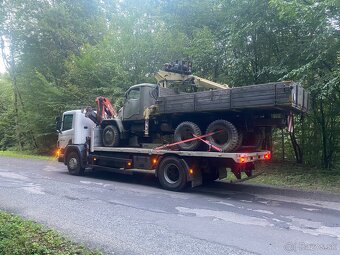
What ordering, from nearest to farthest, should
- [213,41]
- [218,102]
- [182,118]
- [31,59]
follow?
[218,102]
[182,118]
[213,41]
[31,59]

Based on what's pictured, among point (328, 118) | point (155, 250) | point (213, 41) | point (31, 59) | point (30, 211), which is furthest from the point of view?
point (31, 59)

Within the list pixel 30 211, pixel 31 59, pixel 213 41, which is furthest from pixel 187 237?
pixel 31 59

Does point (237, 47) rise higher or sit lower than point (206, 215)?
higher

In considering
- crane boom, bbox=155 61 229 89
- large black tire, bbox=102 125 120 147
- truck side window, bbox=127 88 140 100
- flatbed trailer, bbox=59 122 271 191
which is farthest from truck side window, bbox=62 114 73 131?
crane boom, bbox=155 61 229 89

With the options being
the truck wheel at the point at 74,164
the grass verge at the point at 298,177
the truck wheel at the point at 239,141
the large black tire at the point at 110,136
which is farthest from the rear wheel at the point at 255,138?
the truck wheel at the point at 74,164

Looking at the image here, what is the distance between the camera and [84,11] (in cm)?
2639

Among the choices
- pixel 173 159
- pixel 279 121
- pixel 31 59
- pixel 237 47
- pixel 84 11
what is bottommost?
pixel 173 159

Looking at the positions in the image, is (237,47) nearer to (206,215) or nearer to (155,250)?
(206,215)

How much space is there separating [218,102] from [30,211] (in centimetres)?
500

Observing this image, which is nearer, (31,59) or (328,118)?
(328,118)

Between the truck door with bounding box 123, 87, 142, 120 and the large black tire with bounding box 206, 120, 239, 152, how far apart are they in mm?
2906

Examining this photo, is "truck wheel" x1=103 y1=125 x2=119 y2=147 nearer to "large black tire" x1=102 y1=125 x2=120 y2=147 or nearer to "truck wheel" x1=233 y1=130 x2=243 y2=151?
"large black tire" x1=102 y1=125 x2=120 y2=147

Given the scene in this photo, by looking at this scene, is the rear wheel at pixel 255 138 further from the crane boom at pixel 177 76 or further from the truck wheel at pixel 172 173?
the crane boom at pixel 177 76

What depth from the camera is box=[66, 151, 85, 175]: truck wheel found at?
1208cm
